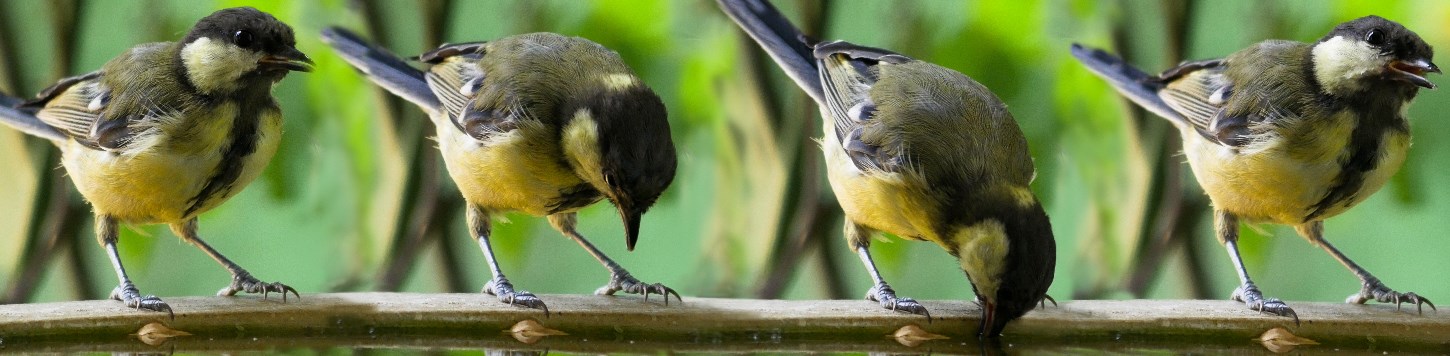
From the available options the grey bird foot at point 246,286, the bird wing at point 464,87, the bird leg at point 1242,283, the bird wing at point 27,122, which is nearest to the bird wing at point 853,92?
the bird wing at point 464,87

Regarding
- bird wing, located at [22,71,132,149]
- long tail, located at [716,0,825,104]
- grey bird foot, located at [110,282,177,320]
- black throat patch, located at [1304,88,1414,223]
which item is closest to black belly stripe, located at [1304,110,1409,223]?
black throat patch, located at [1304,88,1414,223]

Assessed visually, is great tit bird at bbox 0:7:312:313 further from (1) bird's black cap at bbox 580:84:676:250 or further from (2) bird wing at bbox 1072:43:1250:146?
(2) bird wing at bbox 1072:43:1250:146

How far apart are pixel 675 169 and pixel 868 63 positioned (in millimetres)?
618

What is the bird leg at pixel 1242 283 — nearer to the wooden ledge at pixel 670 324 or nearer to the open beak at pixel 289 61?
the wooden ledge at pixel 670 324

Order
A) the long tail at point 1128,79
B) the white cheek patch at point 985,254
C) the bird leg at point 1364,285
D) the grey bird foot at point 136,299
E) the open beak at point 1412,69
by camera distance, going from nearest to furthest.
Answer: the white cheek patch at point 985,254 → the grey bird foot at point 136,299 → the open beak at point 1412,69 → the bird leg at point 1364,285 → the long tail at point 1128,79

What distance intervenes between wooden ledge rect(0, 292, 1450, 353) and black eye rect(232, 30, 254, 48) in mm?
463

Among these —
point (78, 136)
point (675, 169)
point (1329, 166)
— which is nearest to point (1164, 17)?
point (1329, 166)

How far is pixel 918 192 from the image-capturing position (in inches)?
90.7

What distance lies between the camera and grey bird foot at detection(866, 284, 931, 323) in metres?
2.31

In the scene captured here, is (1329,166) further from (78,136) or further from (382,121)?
(78,136)

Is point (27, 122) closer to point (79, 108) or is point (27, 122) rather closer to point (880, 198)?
point (79, 108)

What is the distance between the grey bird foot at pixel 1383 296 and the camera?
2531 millimetres

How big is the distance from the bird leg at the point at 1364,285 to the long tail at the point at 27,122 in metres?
2.61

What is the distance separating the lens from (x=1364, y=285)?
9.04 ft
